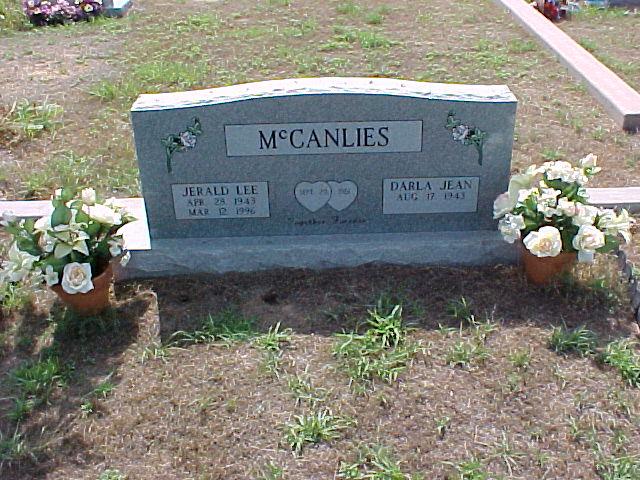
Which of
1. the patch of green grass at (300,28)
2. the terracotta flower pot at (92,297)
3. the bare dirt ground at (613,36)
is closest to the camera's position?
the terracotta flower pot at (92,297)

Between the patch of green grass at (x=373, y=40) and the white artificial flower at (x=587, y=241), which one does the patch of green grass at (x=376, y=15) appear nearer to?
the patch of green grass at (x=373, y=40)

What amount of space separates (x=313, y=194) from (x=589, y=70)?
354cm

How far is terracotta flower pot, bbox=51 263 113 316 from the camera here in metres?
3.22

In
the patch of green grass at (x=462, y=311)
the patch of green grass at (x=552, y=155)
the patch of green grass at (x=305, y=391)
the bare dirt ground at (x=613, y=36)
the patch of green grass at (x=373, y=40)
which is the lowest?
the patch of green grass at (x=305, y=391)

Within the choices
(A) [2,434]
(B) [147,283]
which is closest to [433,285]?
(B) [147,283]

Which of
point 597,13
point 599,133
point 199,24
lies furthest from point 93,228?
point 597,13

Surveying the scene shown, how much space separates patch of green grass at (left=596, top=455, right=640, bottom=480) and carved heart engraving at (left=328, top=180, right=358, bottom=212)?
5.33 ft

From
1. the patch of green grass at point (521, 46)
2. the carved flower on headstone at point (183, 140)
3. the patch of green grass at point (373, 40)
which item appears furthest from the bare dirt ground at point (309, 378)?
the patch of green grass at point (373, 40)

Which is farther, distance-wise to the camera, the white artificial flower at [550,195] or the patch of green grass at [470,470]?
the white artificial flower at [550,195]

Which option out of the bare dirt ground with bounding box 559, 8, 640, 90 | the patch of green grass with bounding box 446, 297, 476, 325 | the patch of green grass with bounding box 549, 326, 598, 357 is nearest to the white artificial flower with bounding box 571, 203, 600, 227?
the patch of green grass with bounding box 549, 326, 598, 357

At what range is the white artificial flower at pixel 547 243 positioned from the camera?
10.4ft

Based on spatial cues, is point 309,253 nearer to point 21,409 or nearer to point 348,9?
point 21,409

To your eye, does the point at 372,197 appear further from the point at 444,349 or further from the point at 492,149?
the point at 444,349

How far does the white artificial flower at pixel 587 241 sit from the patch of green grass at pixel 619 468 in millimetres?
951
